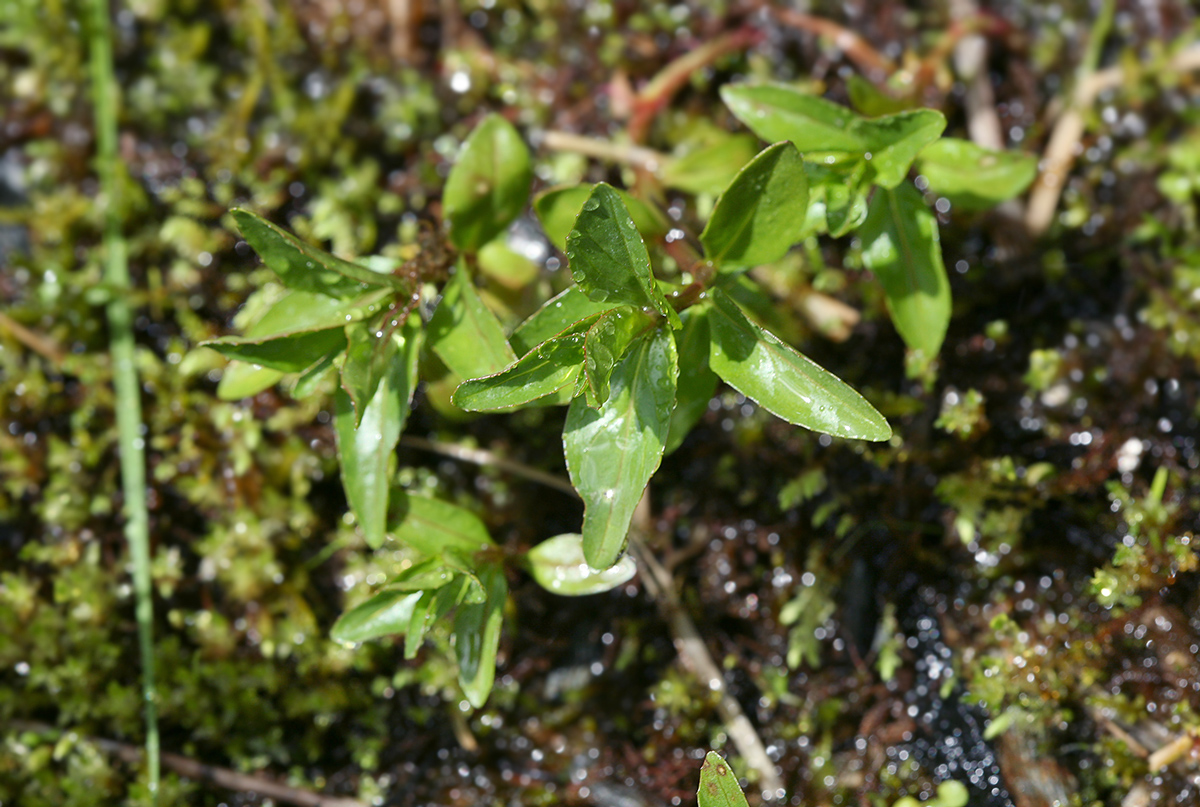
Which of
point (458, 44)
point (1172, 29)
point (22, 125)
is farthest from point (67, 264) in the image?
point (1172, 29)

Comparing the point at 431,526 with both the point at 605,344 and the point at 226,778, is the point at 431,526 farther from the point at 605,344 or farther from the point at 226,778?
the point at 226,778

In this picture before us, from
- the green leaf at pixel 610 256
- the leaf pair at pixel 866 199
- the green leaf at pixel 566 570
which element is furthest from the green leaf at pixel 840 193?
the green leaf at pixel 566 570

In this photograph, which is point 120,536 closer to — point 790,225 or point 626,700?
point 626,700

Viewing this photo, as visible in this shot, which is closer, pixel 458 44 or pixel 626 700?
pixel 626 700

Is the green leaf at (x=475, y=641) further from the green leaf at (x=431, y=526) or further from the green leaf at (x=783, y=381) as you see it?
the green leaf at (x=783, y=381)

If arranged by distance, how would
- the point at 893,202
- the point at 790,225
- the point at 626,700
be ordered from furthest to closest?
the point at 626,700 < the point at 893,202 < the point at 790,225

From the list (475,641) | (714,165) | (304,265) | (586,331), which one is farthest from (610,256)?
(475,641)
